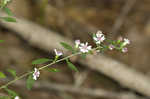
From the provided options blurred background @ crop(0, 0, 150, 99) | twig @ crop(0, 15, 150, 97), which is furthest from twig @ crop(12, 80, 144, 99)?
twig @ crop(0, 15, 150, 97)

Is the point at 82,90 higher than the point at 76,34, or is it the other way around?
the point at 76,34

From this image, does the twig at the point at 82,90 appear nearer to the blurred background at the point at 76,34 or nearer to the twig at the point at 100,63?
the blurred background at the point at 76,34

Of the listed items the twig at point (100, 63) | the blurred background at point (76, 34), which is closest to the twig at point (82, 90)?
the blurred background at point (76, 34)

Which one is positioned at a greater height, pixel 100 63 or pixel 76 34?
pixel 76 34

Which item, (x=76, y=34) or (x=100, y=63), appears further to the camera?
(x=76, y=34)

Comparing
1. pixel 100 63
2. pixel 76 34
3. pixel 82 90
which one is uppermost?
pixel 76 34

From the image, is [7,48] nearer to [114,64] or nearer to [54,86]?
[54,86]

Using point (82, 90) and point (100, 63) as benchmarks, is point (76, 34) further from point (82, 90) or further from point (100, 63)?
point (82, 90)

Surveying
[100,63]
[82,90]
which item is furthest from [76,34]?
[82,90]

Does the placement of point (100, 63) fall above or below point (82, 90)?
above
